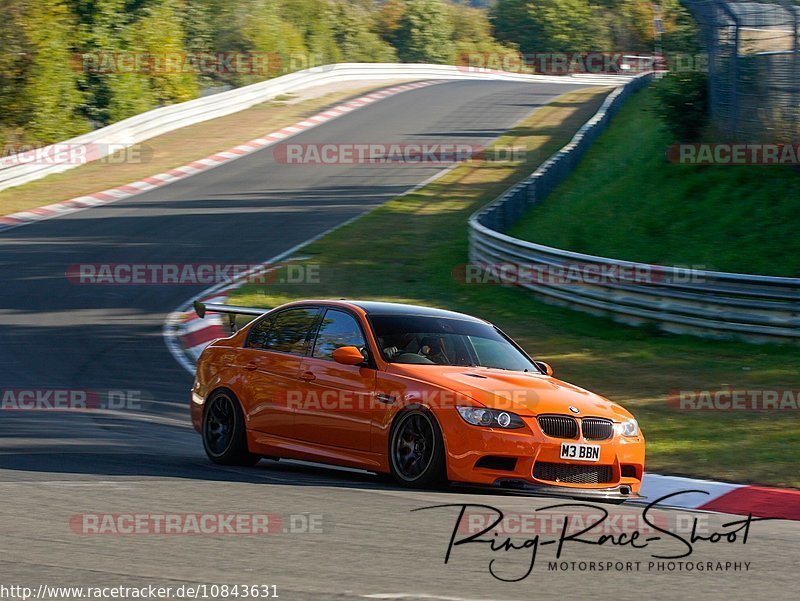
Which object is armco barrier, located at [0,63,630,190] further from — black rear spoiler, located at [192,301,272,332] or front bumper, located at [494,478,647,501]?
front bumper, located at [494,478,647,501]

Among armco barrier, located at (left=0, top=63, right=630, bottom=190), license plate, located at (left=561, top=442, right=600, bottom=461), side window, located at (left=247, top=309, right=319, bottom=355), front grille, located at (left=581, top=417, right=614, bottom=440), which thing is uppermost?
side window, located at (left=247, top=309, right=319, bottom=355)

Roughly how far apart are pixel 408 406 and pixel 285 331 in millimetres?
1763

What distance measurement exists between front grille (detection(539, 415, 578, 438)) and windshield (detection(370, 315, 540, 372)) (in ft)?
3.36

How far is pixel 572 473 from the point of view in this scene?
863 centimetres

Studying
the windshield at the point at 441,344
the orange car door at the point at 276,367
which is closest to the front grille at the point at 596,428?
the windshield at the point at 441,344

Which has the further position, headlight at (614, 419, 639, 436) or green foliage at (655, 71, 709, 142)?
green foliage at (655, 71, 709, 142)

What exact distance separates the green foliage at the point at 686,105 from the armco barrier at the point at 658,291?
524 cm

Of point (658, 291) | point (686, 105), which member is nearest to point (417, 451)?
point (658, 291)

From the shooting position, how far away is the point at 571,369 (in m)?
14.6

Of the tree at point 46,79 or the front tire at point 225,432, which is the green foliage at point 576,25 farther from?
the front tire at point 225,432

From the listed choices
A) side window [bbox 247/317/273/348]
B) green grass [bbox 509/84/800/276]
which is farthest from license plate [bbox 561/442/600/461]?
green grass [bbox 509/84/800/276]

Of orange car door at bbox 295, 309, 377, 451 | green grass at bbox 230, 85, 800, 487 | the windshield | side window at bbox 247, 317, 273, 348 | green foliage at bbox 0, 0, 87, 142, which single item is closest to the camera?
orange car door at bbox 295, 309, 377, 451

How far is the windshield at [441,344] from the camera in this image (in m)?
9.42

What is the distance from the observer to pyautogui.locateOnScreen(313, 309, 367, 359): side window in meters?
9.60
